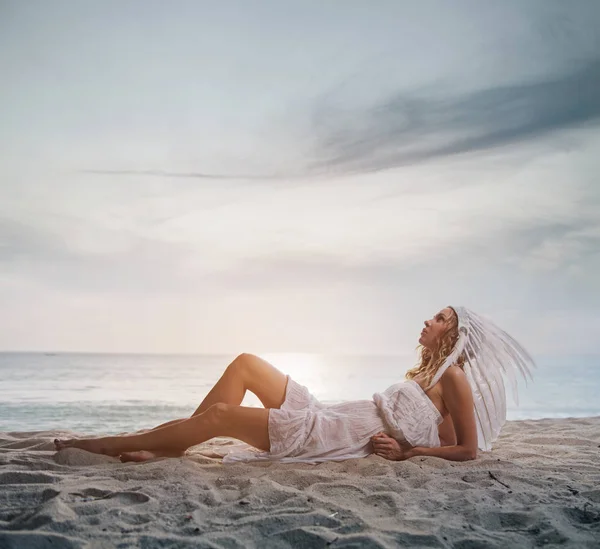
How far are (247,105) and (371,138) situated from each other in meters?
2.16

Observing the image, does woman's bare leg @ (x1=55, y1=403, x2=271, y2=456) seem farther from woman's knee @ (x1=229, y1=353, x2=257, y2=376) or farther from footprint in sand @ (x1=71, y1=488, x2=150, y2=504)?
footprint in sand @ (x1=71, y1=488, x2=150, y2=504)

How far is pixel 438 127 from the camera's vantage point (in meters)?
9.45

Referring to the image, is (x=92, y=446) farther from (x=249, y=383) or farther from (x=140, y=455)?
(x=249, y=383)

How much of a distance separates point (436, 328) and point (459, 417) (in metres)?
0.58

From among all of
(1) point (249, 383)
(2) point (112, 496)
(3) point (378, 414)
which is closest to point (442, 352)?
(3) point (378, 414)

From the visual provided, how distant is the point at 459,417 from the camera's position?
3330 millimetres

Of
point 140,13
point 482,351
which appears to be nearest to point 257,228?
point 140,13

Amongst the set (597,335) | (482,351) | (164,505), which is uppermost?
(597,335)

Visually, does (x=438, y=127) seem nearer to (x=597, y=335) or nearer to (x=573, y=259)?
(x=573, y=259)

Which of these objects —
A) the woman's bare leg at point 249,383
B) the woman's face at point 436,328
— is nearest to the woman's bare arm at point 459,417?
the woman's face at point 436,328

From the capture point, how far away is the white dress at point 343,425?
3.30 m

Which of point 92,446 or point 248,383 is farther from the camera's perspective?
point 248,383

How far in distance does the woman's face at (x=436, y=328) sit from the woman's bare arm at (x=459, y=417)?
0.31 metres

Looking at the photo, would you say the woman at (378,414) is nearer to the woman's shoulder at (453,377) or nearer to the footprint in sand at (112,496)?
the woman's shoulder at (453,377)
